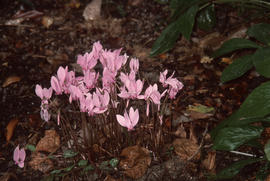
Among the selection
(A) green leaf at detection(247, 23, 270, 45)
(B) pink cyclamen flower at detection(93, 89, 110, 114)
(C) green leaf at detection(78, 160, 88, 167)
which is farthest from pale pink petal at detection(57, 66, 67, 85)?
(A) green leaf at detection(247, 23, 270, 45)

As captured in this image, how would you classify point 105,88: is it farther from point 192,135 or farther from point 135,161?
point 192,135

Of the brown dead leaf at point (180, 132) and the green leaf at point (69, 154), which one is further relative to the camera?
the brown dead leaf at point (180, 132)

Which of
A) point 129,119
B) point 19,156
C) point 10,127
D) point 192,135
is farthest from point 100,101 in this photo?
point 10,127

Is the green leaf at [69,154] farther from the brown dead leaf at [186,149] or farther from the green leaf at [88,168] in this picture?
the brown dead leaf at [186,149]

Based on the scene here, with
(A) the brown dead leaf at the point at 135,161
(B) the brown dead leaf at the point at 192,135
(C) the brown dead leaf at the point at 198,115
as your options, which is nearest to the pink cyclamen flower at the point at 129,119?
(A) the brown dead leaf at the point at 135,161

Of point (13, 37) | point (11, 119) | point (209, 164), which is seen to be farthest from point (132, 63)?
point (13, 37)

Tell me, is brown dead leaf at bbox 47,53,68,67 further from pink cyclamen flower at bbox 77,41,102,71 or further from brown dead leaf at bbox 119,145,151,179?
brown dead leaf at bbox 119,145,151,179
